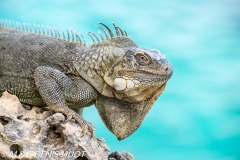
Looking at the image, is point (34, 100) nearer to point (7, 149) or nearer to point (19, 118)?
point (19, 118)

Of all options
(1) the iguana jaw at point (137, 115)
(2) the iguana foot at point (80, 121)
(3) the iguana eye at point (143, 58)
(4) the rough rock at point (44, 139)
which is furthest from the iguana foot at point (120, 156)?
(3) the iguana eye at point (143, 58)

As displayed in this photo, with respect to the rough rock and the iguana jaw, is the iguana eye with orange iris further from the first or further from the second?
the rough rock

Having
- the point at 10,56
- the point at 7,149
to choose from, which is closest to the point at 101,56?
the point at 10,56

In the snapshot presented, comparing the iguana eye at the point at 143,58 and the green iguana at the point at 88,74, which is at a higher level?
the iguana eye at the point at 143,58

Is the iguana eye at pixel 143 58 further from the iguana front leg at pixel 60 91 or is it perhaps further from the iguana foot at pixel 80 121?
the iguana foot at pixel 80 121

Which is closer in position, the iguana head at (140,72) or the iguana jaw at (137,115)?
the iguana head at (140,72)

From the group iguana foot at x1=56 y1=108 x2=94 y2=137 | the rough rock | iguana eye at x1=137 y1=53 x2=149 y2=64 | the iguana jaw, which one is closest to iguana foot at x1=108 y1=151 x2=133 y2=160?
the iguana jaw

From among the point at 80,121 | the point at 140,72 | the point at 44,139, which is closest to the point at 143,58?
the point at 140,72
